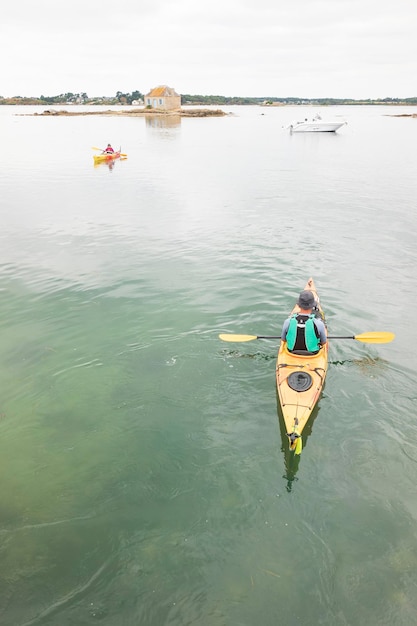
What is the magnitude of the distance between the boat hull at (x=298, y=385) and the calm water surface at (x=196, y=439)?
73cm

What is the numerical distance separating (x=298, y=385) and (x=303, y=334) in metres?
1.37

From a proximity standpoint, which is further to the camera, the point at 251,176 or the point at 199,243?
the point at 251,176

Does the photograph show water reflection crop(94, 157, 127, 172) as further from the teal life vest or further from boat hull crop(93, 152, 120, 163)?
the teal life vest

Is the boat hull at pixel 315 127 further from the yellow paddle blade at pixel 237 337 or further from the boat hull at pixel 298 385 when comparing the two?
the boat hull at pixel 298 385

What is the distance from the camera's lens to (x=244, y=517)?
25.5 feet

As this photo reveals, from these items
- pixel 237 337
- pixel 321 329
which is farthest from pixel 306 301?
pixel 237 337

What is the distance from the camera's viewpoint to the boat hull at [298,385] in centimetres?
909

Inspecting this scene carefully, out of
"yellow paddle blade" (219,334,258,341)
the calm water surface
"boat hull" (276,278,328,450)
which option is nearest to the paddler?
"boat hull" (276,278,328,450)

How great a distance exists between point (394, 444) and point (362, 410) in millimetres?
1204

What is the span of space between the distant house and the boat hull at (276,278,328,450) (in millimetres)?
138486

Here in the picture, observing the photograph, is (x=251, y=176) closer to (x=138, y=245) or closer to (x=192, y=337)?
(x=138, y=245)

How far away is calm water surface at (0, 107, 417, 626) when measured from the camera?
6633mm

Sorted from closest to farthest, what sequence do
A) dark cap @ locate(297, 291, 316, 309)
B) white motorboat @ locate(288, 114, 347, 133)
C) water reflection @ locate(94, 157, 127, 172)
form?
1. dark cap @ locate(297, 291, 316, 309)
2. water reflection @ locate(94, 157, 127, 172)
3. white motorboat @ locate(288, 114, 347, 133)

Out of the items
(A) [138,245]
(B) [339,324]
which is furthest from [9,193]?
(B) [339,324]
